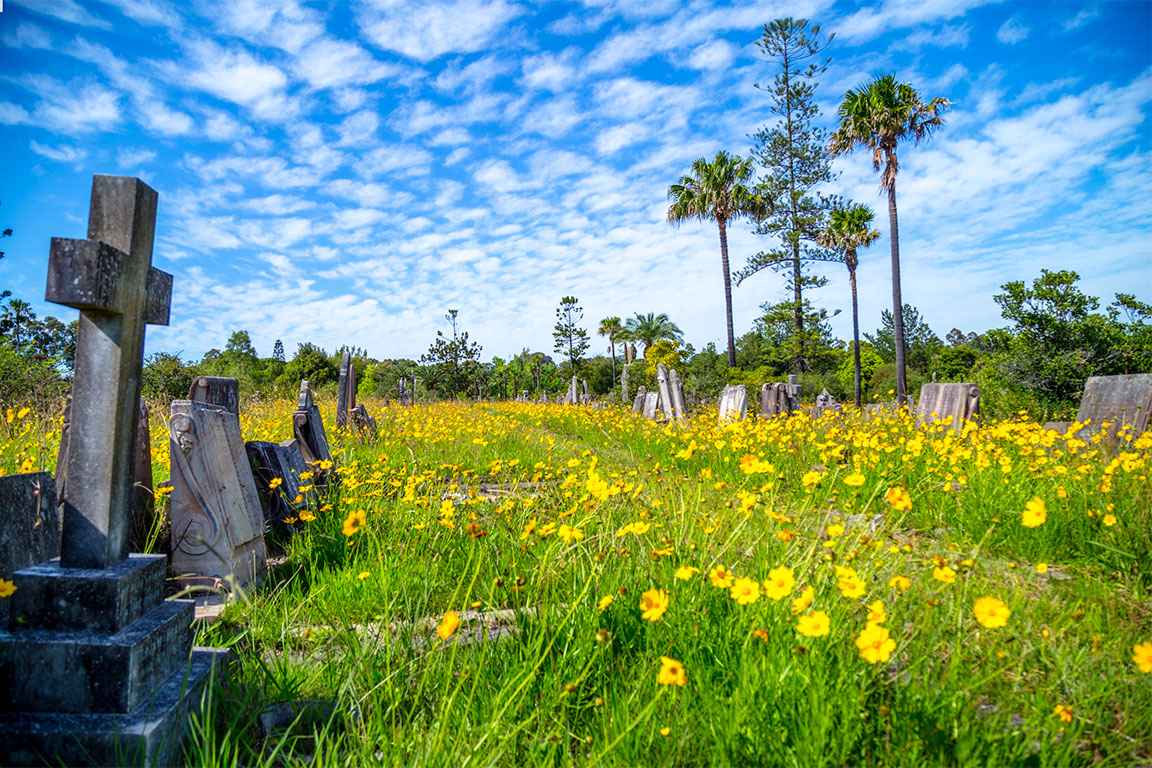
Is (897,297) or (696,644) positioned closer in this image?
(696,644)

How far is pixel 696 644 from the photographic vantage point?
5.89 ft

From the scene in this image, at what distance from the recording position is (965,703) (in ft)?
4.99

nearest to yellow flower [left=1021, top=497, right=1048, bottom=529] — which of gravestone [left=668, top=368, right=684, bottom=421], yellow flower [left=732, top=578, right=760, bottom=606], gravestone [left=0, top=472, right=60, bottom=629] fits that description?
yellow flower [left=732, top=578, right=760, bottom=606]

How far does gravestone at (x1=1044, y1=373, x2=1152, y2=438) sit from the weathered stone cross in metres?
7.16

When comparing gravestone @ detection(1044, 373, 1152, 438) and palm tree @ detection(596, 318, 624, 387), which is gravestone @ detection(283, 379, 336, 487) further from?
palm tree @ detection(596, 318, 624, 387)

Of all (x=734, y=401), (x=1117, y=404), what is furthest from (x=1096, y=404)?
(x=734, y=401)

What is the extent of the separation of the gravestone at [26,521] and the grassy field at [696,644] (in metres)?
0.68

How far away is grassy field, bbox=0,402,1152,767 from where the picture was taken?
1.41 m

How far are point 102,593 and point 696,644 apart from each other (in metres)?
1.72

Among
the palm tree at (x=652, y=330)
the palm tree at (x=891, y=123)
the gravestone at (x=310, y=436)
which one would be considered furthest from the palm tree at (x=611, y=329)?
the gravestone at (x=310, y=436)

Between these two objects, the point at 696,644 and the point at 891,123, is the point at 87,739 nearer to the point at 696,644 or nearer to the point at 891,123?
the point at 696,644

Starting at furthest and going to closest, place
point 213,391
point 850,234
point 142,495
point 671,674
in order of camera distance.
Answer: point 850,234 < point 213,391 < point 142,495 < point 671,674

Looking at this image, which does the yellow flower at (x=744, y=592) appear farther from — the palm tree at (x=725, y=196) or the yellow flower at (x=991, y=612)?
the palm tree at (x=725, y=196)

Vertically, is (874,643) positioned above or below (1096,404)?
below
